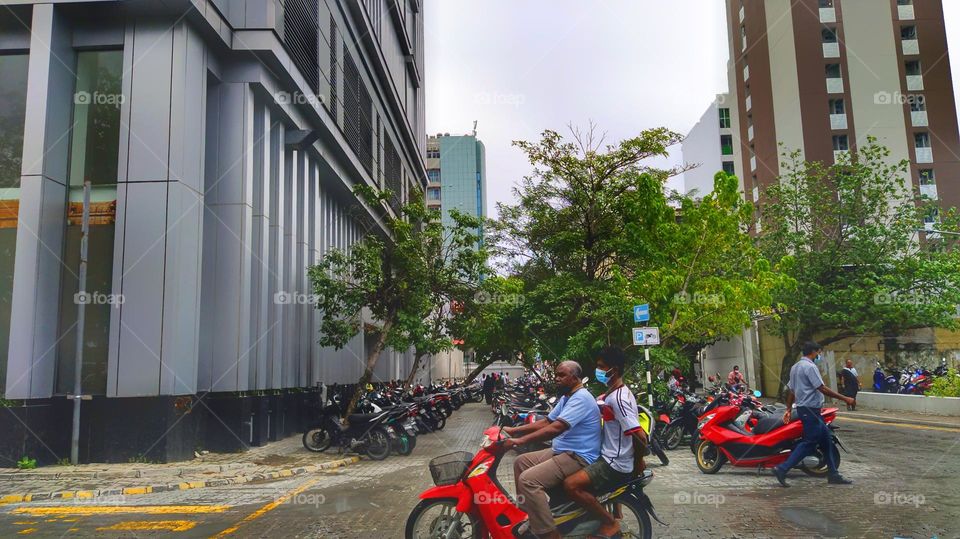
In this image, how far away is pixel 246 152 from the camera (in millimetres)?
15484

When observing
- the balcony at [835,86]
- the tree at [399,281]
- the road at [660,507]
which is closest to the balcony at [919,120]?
the balcony at [835,86]

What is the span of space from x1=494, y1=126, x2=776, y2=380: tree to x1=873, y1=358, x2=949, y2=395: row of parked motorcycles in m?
9.33

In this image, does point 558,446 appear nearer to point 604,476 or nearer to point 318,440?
point 604,476

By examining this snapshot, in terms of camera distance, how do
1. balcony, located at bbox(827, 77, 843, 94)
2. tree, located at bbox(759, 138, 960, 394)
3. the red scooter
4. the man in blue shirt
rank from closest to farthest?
the man in blue shirt, the red scooter, tree, located at bbox(759, 138, 960, 394), balcony, located at bbox(827, 77, 843, 94)

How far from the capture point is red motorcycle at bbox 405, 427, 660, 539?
17.8ft

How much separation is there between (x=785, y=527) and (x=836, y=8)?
41313 mm

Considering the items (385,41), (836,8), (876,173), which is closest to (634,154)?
(876,173)

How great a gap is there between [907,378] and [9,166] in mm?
28155

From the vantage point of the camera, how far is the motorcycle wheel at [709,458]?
10.7 metres

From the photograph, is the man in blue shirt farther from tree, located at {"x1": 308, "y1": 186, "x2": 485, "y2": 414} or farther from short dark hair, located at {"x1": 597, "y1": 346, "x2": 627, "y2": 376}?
tree, located at {"x1": 308, "y1": 186, "x2": 485, "y2": 414}

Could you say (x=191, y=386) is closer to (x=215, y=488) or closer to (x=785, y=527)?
(x=215, y=488)

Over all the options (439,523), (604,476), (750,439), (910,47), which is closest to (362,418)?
(750,439)

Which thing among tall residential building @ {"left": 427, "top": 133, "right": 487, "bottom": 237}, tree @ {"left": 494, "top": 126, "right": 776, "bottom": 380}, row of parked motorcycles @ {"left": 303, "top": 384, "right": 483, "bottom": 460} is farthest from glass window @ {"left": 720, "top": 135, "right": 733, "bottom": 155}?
row of parked motorcycles @ {"left": 303, "top": 384, "right": 483, "bottom": 460}

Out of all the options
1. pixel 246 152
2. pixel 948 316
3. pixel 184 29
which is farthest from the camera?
pixel 948 316
